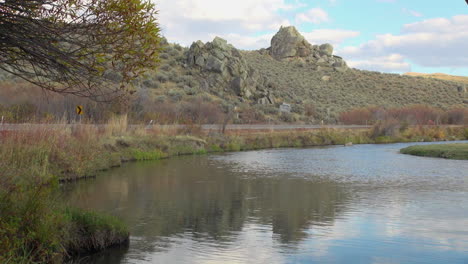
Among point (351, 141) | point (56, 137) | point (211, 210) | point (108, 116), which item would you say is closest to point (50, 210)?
point (211, 210)

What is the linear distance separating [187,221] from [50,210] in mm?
4462

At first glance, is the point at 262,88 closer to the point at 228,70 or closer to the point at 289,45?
the point at 228,70

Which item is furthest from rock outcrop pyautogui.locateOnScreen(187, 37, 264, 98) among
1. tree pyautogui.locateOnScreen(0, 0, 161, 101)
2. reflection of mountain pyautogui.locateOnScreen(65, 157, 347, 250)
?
tree pyautogui.locateOnScreen(0, 0, 161, 101)

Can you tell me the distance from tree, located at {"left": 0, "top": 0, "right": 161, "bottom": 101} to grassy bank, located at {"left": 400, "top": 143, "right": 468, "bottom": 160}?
23517 mm

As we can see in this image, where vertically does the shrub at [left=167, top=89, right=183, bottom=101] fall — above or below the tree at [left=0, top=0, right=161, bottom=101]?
above

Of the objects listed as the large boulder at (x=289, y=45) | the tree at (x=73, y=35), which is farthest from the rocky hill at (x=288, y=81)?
the tree at (x=73, y=35)

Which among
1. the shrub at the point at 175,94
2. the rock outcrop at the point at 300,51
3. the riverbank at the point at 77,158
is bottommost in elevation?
the riverbank at the point at 77,158

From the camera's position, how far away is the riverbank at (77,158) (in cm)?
798

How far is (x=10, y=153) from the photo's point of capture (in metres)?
15.2

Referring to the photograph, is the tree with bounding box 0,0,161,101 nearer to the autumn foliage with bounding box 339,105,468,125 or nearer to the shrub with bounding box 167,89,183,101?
the shrub with bounding box 167,89,183,101

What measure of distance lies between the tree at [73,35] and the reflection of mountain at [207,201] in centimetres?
421

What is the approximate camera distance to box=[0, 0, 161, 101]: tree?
671cm

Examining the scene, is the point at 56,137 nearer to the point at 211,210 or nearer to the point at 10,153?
the point at 10,153

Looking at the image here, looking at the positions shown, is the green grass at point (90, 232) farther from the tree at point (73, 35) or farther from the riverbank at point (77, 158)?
the tree at point (73, 35)
